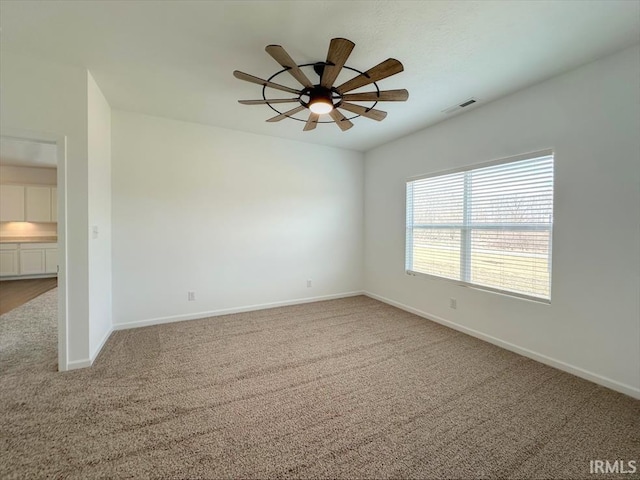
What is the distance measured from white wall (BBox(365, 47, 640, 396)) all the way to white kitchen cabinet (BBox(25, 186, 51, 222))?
30.0 ft

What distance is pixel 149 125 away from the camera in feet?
11.4

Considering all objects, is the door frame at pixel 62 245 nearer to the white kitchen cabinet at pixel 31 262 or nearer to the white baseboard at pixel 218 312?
the white baseboard at pixel 218 312

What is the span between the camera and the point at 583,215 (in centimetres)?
237

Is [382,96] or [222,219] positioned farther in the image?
[222,219]

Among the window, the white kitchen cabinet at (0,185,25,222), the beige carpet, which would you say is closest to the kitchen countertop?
the white kitchen cabinet at (0,185,25,222)

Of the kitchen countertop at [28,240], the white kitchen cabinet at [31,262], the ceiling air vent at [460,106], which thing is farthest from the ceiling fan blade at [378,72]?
the white kitchen cabinet at [31,262]

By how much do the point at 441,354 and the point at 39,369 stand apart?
13.0ft

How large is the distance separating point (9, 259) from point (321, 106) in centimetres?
836

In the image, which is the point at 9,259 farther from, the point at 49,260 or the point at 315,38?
the point at 315,38

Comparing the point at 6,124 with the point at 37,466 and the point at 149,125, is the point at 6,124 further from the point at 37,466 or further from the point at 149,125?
the point at 37,466

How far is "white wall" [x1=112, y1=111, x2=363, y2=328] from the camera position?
3.44 meters

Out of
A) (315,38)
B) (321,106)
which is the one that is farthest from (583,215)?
(315,38)

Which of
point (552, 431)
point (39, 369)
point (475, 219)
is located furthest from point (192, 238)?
point (552, 431)

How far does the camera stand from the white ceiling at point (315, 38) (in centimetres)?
177
